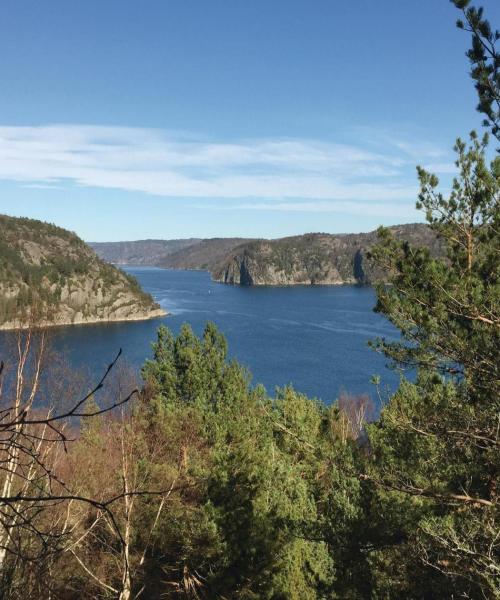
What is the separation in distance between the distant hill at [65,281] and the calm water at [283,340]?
954cm

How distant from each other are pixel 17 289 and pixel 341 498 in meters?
121

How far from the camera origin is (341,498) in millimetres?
10102

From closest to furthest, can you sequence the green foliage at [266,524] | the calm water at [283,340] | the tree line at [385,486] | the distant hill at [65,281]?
1. the tree line at [385,486]
2. the green foliage at [266,524]
3. the calm water at [283,340]
4. the distant hill at [65,281]

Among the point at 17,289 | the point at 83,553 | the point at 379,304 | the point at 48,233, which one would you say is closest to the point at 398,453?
the point at 379,304

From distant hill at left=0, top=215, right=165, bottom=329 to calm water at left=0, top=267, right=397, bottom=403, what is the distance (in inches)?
376

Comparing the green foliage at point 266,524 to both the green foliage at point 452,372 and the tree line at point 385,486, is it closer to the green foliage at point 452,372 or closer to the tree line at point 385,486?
the tree line at point 385,486

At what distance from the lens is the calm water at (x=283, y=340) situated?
53638 millimetres

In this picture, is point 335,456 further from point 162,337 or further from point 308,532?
point 162,337

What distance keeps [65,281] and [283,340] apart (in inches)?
2847

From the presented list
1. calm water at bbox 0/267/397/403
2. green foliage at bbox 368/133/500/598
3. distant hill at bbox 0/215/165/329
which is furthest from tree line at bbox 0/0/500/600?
distant hill at bbox 0/215/165/329

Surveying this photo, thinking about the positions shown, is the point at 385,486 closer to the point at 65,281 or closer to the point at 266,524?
the point at 266,524

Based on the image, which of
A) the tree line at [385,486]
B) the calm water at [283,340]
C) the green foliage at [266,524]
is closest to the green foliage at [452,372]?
the tree line at [385,486]

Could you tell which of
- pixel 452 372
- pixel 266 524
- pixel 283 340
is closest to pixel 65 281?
pixel 283 340

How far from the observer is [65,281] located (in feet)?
417
